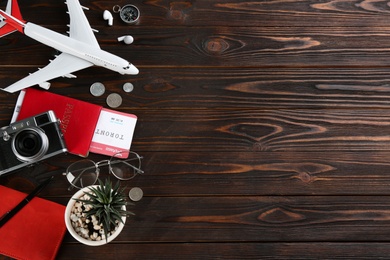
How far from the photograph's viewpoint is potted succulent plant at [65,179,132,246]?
0.91m

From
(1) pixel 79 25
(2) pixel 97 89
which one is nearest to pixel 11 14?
(1) pixel 79 25

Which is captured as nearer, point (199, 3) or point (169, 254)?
point (169, 254)

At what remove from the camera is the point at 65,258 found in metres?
1.06

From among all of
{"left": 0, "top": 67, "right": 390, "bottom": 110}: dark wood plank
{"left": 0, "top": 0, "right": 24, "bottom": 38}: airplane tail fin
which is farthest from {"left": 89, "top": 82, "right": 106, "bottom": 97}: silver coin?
{"left": 0, "top": 0, "right": 24, "bottom": 38}: airplane tail fin

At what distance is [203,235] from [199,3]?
2.21 ft

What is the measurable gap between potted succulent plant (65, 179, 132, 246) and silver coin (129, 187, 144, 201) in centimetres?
13

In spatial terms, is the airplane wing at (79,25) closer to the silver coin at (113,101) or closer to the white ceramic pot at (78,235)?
the silver coin at (113,101)

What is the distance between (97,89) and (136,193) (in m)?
0.31

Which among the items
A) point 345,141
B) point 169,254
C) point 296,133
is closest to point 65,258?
point 169,254

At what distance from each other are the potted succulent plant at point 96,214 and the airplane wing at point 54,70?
0.33 meters

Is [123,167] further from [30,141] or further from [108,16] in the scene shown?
[108,16]

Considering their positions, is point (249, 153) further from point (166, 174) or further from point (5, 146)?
point (5, 146)

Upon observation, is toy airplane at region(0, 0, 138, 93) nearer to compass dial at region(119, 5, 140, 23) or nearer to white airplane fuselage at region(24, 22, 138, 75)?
white airplane fuselage at region(24, 22, 138, 75)

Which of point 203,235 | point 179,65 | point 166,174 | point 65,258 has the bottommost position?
point 65,258
